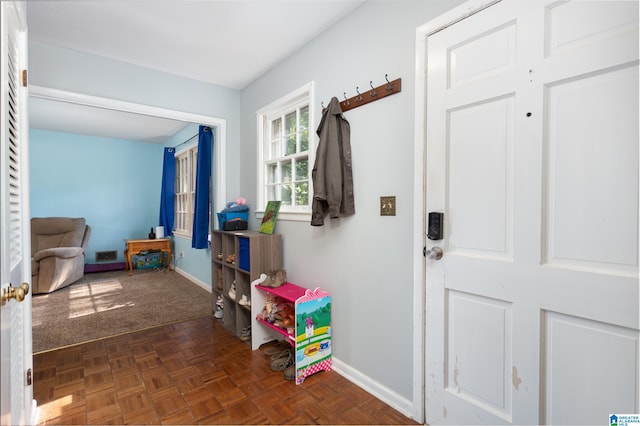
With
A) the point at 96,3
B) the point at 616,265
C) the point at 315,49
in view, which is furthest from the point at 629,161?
the point at 96,3

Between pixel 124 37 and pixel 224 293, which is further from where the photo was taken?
pixel 224 293

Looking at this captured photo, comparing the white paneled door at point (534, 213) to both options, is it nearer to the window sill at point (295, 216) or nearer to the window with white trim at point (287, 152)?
the window sill at point (295, 216)

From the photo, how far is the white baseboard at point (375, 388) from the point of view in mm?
1689

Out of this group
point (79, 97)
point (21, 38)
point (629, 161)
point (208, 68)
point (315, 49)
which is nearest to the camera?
point (629, 161)

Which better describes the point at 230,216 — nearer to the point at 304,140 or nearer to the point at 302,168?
the point at 302,168

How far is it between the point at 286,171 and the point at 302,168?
0.92 ft

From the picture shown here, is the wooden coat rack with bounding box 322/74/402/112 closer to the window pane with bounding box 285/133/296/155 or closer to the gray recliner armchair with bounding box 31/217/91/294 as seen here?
the window pane with bounding box 285/133/296/155

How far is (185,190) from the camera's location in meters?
5.11

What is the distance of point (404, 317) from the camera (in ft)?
5.62

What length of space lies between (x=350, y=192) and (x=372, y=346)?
1.00m

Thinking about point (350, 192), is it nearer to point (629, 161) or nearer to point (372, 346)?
point (372, 346)

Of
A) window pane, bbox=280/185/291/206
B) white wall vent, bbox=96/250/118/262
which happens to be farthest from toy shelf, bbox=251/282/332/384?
white wall vent, bbox=96/250/118/262

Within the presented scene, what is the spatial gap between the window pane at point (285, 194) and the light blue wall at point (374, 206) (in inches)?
20.3

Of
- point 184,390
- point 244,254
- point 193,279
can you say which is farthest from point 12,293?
point 193,279
